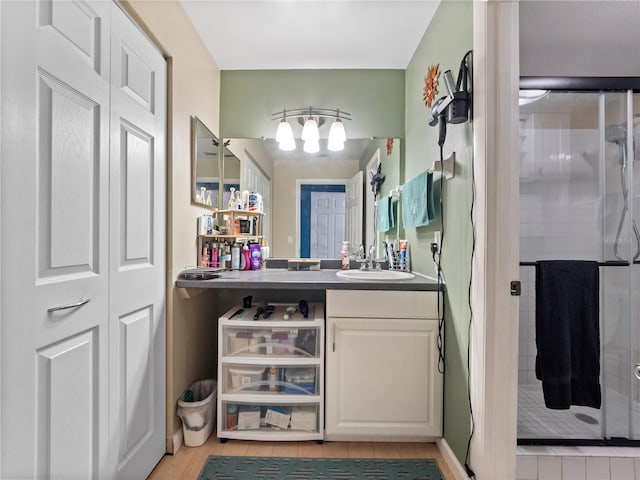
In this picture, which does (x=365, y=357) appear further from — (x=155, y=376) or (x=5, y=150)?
(x=5, y=150)

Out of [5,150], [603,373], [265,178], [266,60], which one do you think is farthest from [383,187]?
[5,150]

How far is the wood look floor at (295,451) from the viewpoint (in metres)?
1.59

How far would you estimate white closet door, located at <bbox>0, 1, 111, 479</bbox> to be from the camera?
0.81 metres

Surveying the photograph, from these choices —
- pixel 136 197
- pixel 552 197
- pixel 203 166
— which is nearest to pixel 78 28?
pixel 136 197

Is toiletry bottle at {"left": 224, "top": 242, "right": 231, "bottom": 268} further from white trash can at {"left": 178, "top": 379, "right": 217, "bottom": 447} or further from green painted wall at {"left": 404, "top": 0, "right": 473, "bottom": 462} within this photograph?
green painted wall at {"left": 404, "top": 0, "right": 473, "bottom": 462}

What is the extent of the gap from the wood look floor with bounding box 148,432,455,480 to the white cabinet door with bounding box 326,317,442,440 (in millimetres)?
94

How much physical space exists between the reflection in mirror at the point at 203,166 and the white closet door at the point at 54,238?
0.77 meters

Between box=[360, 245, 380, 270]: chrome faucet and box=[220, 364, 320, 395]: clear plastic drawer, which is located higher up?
box=[360, 245, 380, 270]: chrome faucet

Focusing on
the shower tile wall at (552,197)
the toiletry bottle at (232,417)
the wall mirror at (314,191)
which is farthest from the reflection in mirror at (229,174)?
the shower tile wall at (552,197)

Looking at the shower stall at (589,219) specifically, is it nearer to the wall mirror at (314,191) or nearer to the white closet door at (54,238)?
the wall mirror at (314,191)

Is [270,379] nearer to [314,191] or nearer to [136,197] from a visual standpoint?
[136,197]

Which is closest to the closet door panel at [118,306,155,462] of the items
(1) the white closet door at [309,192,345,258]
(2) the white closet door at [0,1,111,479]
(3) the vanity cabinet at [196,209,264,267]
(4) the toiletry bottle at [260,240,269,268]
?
(2) the white closet door at [0,1,111,479]

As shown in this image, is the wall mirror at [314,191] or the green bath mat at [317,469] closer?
the green bath mat at [317,469]

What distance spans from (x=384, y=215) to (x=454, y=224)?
81 cm
